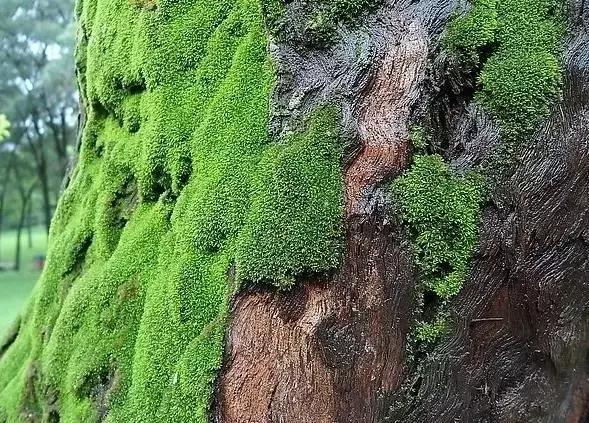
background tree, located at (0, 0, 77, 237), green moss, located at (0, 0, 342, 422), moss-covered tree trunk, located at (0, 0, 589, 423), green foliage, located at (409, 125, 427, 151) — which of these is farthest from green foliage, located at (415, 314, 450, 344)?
background tree, located at (0, 0, 77, 237)

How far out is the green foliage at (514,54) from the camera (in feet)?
6.98

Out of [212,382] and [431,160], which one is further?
[431,160]

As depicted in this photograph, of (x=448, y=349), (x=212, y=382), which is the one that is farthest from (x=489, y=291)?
(x=212, y=382)

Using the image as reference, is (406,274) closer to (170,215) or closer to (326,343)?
(326,343)

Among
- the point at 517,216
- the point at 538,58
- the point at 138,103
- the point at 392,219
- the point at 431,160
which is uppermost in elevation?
the point at 138,103

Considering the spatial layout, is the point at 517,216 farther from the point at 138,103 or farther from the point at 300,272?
the point at 138,103

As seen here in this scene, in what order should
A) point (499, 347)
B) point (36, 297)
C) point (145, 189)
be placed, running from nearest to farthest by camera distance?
point (499, 347) → point (145, 189) → point (36, 297)

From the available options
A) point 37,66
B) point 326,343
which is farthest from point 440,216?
point 37,66

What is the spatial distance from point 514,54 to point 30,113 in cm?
1314

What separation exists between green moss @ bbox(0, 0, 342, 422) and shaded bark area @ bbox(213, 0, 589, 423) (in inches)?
3.6

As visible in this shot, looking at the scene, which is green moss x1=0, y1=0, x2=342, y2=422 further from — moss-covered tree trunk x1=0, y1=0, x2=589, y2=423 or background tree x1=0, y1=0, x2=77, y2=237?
background tree x1=0, y1=0, x2=77, y2=237

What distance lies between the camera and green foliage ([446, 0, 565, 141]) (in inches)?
83.7

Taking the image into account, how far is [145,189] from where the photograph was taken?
2.50 m

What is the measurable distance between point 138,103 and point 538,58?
5.49ft
